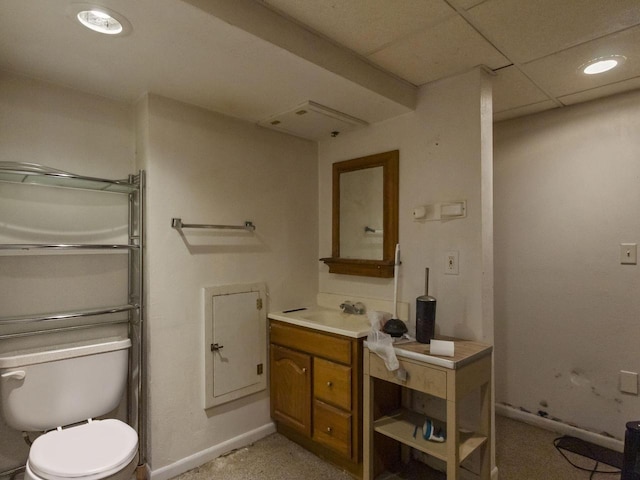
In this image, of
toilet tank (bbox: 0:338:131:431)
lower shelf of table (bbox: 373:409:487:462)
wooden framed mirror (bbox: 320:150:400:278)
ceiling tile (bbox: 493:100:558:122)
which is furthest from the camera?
ceiling tile (bbox: 493:100:558:122)

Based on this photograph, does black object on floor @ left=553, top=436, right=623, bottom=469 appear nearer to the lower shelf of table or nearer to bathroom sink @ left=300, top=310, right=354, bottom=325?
the lower shelf of table

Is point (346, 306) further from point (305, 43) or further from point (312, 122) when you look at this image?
point (305, 43)

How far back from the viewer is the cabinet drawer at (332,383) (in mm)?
1945

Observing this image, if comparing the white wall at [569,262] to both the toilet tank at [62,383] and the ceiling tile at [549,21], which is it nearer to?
the ceiling tile at [549,21]

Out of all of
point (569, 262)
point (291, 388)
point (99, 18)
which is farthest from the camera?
point (569, 262)

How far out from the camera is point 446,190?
2.03m

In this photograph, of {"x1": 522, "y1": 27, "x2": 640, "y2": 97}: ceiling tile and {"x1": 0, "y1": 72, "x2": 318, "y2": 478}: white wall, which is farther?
{"x1": 0, "y1": 72, "x2": 318, "y2": 478}: white wall

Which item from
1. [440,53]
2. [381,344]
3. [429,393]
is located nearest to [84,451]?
[381,344]

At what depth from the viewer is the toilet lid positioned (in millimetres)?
1291

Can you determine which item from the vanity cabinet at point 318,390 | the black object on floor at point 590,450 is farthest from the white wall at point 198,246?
the black object on floor at point 590,450

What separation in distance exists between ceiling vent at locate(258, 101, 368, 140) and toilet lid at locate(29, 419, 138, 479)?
183 cm

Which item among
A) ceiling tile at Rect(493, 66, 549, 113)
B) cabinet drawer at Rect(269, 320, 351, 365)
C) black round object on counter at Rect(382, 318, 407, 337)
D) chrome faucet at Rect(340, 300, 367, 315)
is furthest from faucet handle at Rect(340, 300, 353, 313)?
ceiling tile at Rect(493, 66, 549, 113)

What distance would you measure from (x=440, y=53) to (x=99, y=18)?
1466mm

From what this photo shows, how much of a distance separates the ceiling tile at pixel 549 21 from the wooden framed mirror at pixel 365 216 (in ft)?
2.77
